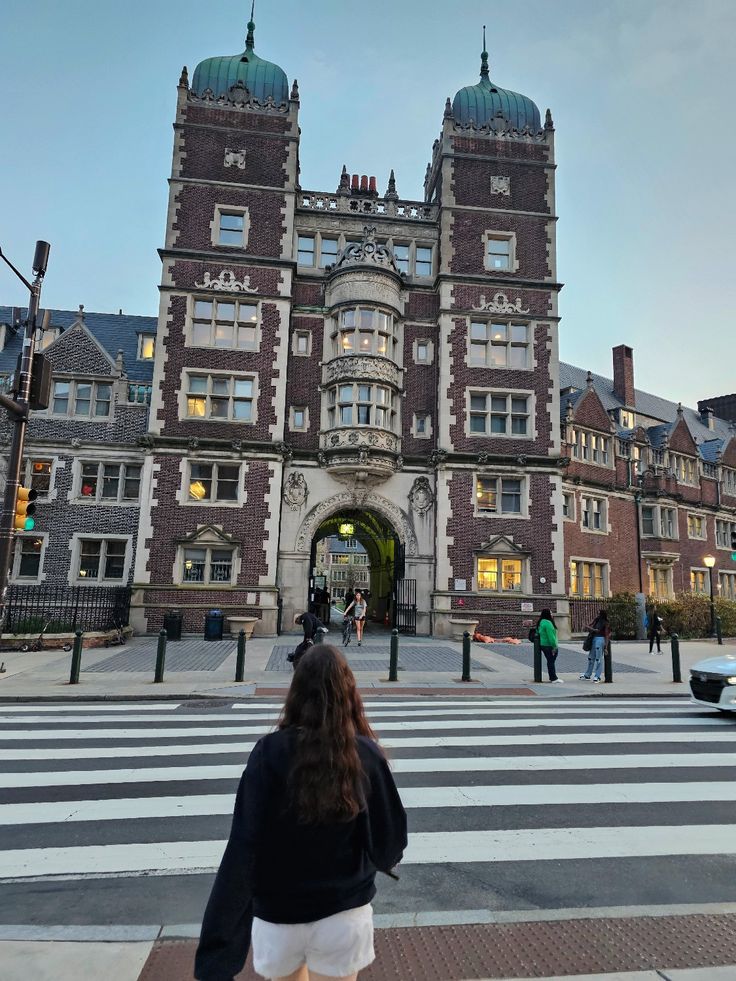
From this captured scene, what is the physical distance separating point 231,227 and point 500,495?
16184mm

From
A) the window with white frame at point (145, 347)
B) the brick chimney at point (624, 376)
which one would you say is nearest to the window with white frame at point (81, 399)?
the window with white frame at point (145, 347)

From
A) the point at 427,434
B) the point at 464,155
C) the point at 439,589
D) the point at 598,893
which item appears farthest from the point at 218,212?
the point at 598,893

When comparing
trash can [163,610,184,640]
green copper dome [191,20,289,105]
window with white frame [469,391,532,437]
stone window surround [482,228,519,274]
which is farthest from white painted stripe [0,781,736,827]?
green copper dome [191,20,289,105]

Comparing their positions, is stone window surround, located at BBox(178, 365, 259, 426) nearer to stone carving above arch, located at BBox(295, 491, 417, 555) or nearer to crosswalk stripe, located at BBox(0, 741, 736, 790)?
stone carving above arch, located at BBox(295, 491, 417, 555)

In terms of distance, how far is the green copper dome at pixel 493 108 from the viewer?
94.9ft

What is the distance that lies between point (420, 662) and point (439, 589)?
782 cm

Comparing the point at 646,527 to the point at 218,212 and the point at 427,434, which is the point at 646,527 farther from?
the point at 218,212

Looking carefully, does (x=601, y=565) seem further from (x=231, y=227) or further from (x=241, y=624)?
(x=231, y=227)

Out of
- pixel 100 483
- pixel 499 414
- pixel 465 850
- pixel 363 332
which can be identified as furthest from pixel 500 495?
pixel 465 850

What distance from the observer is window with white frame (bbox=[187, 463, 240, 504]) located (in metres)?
24.3

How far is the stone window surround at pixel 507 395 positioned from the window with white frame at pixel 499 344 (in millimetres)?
1113

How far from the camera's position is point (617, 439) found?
106 feet

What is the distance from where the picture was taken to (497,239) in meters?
27.5

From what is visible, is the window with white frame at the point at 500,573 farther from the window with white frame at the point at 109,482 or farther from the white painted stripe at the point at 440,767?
the white painted stripe at the point at 440,767
